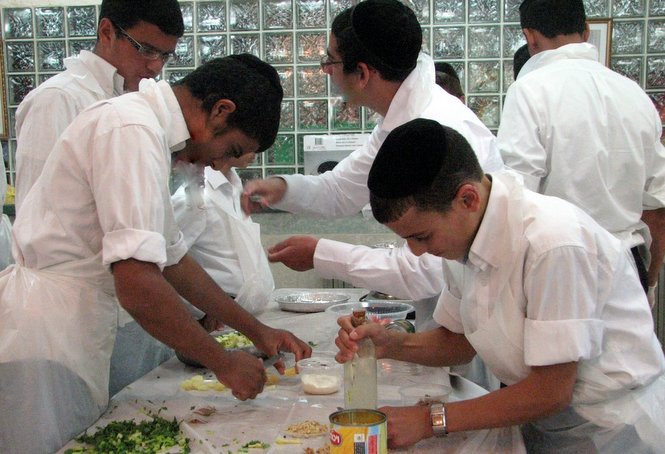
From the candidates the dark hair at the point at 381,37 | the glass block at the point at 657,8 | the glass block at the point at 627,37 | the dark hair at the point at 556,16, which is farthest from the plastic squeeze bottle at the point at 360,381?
the glass block at the point at 657,8

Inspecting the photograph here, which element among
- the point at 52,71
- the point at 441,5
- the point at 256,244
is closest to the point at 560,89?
the point at 256,244

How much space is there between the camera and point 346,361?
1.53m

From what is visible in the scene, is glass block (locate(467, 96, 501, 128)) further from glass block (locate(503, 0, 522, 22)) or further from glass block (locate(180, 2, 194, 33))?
glass block (locate(180, 2, 194, 33))

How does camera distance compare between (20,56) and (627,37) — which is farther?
(20,56)

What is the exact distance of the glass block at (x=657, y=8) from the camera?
165 inches

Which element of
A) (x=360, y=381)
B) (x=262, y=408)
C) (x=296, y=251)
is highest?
(x=296, y=251)

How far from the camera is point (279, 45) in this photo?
4.39 m

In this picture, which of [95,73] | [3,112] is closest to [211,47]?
[3,112]

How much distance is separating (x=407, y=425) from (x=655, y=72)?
11.8 ft

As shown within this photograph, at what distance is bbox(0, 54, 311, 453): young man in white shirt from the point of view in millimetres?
1499

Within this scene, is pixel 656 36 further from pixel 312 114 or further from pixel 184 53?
pixel 184 53

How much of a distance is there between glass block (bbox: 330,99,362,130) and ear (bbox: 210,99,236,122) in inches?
108

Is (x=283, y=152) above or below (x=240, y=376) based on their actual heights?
above

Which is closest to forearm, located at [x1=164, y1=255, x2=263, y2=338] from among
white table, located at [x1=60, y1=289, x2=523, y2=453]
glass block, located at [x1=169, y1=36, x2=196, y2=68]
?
white table, located at [x1=60, y1=289, x2=523, y2=453]
